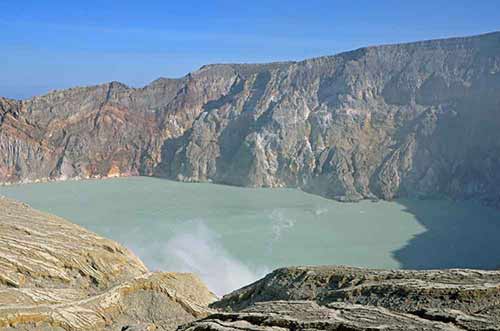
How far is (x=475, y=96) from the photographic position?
2901 inches

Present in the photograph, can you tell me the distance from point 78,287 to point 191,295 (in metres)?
3.64

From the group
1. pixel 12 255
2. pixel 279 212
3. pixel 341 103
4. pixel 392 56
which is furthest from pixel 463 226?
pixel 12 255

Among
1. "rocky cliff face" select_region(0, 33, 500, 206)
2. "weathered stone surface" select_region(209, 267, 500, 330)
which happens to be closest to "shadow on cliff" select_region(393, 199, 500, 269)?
"rocky cliff face" select_region(0, 33, 500, 206)

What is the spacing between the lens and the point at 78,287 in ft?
48.8

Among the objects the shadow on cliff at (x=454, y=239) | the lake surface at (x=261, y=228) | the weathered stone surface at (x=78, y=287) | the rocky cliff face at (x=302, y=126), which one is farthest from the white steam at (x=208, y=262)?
the rocky cliff face at (x=302, y=126)

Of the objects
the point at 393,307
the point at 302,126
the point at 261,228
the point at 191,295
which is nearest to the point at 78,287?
the point at 191,295

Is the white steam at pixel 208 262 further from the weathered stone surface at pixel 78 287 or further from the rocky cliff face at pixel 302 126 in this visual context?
the rocky cliff face at pixel 302 126

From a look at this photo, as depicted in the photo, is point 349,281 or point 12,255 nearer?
point 349,281

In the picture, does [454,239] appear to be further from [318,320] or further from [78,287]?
[318,320]

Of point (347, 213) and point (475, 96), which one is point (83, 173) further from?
point (475, 96)

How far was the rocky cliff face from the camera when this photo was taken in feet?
231

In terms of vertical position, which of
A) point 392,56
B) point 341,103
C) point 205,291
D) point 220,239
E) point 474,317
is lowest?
point 220,239

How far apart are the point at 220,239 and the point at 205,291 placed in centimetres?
3170

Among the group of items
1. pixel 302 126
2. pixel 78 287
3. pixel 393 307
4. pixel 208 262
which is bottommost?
pixel 208 262
